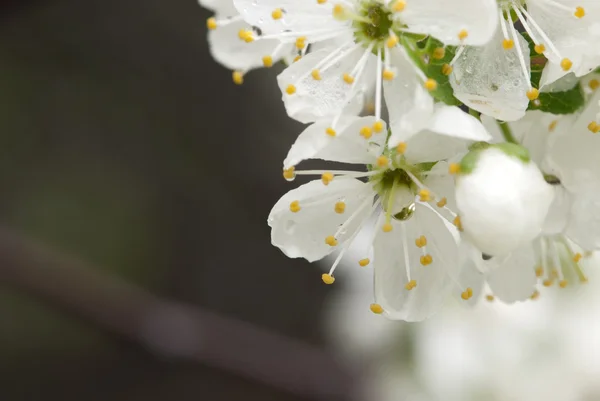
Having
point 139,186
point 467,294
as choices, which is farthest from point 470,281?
point 139,186

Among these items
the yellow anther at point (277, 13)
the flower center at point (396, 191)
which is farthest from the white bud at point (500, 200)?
the yellow anther at point (277, 13)

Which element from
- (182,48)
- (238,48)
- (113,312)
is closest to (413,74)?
(238,48)

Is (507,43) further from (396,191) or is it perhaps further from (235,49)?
(235,49)

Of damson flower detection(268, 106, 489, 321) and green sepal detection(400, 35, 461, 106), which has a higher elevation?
green sepal detection(400, 35, 461, 106)

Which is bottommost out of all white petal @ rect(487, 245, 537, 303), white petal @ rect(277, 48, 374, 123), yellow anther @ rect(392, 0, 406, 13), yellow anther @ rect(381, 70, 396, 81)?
white petal @ rect(487, 245, 537, 303)

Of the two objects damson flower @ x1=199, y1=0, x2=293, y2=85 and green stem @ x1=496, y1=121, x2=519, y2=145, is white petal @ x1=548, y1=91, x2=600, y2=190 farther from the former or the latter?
damson flower @ x1=199, y1=0, x2=293, y2=85

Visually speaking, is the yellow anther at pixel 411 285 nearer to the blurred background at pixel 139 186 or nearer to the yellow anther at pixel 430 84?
the yellow anther at pixel 430 84

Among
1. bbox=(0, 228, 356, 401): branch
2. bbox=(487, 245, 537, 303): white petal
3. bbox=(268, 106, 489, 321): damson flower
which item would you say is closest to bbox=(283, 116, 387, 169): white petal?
bbox=(268, 106, 489, 321): damson flower
